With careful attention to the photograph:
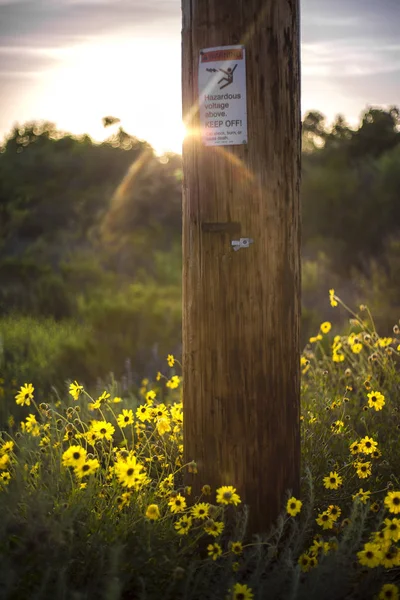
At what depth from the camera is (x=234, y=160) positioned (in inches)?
121

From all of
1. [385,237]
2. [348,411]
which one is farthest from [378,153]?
[348,411]

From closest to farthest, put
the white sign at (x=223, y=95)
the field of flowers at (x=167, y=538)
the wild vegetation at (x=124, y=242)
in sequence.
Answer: the field of flowers at (x=167, y=538) < the white sign at (x=223, y=95) < the wild vegetation at (x=124, y=242)

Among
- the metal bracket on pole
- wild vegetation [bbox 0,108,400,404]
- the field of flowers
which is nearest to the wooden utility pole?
the metal bracket on pole

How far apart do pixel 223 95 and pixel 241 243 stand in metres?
0.62

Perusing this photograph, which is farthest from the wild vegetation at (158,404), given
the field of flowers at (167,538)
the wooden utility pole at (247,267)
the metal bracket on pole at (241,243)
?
the metal bracket on pole at (241,243)

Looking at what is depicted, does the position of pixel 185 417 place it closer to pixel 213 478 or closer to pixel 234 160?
pixel 213 478

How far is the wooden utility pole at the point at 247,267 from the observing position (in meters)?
3.06

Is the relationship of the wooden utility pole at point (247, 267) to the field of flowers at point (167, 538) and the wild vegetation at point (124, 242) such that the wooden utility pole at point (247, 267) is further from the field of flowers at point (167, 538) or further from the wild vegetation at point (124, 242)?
the wild vegetation at point (124, 242)

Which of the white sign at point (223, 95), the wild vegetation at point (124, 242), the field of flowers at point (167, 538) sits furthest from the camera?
the wild vegetation at point (124, 242)

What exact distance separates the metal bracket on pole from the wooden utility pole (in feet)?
0.06

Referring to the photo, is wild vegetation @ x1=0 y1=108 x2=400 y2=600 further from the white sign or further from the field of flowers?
the white sign

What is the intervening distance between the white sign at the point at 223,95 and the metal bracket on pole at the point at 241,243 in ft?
1.34

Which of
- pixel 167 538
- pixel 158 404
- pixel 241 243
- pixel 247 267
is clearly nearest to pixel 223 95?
pixel 241 243

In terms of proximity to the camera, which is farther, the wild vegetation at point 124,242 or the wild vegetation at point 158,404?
the wild vegetation at point 124,242
